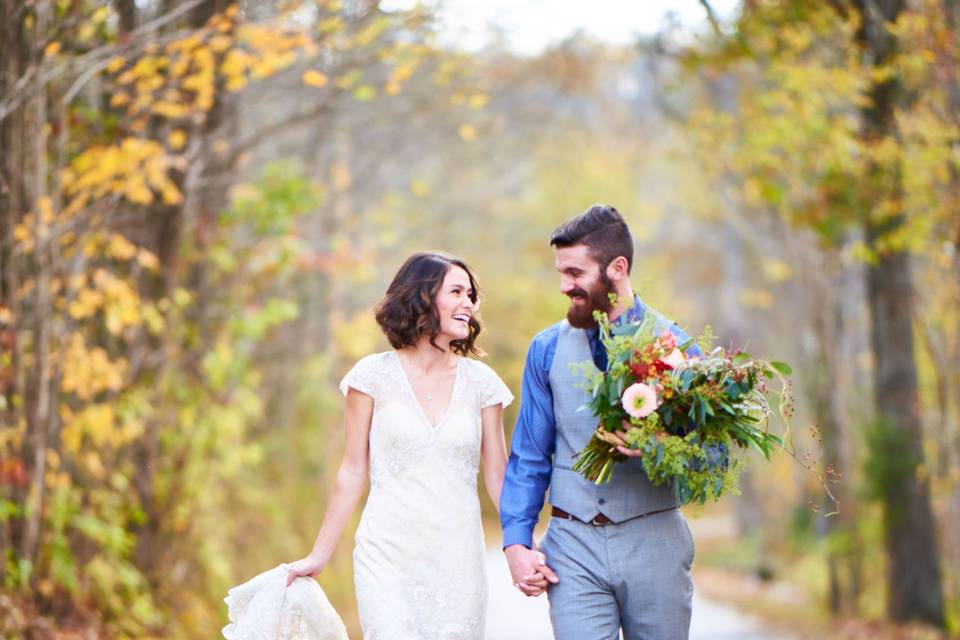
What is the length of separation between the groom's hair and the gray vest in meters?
0.34

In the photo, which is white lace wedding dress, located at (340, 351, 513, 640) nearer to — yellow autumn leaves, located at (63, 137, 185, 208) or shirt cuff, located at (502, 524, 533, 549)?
shirt cuff, located at (502, 524, 533, 549)

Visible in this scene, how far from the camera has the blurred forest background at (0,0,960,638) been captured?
314 inches

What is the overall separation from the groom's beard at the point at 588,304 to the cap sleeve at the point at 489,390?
0.61 meters

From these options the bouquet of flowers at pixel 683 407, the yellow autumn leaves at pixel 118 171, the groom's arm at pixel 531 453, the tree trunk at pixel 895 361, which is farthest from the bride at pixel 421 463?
the tree trunk at pixel 895 361

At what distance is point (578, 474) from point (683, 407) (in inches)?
21.5

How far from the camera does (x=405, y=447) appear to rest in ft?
17.0

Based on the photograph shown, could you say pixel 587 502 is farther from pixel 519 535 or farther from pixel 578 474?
pixel 519 535

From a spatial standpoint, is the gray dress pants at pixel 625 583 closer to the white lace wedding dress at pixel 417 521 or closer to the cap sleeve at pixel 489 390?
the white lace wedding dress at pixel 417 521

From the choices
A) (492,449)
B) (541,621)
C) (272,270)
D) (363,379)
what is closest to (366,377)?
(363,379)

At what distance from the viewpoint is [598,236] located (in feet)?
16.0

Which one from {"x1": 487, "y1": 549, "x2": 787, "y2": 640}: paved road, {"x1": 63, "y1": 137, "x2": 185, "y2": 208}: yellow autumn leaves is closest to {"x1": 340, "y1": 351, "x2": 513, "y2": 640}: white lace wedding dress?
{"x1": 63, "y1": 137, "x2": 185, "y2": 208}: yellow autumn leaves

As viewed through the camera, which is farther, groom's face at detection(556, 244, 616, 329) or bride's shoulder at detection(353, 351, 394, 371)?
bride's shoulder at detection(353, 351, 394, 371)

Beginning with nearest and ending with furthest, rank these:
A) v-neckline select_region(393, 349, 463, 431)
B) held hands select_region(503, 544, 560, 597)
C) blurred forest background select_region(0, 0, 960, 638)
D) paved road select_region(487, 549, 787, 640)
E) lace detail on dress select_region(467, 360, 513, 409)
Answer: held hands select_region(503, 544, 560, 597) → v-neckline select_region(393, 349, 463, 431) → lace detail on dress select_region(467, 360, 513, 409) → blurred forest background select_region(0, 0, 960, 638) → paved road select_region(487, 549, 787, 640)

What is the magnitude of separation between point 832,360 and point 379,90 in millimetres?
6509
